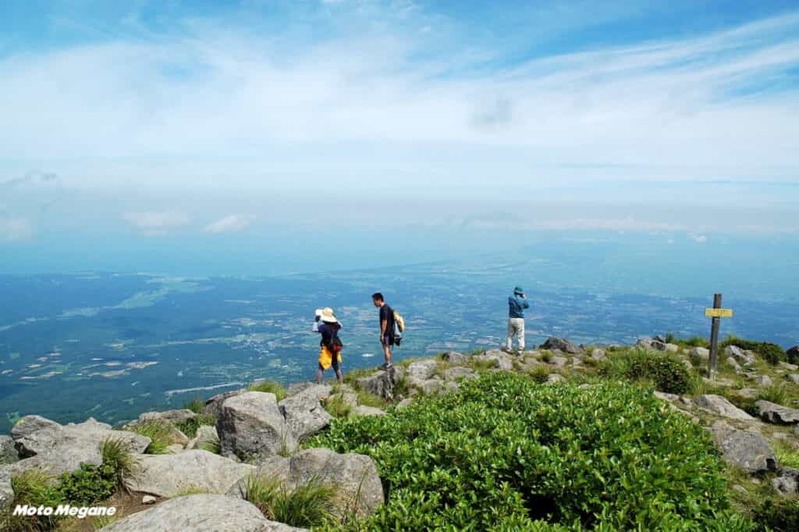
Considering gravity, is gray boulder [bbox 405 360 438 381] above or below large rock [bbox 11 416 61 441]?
below

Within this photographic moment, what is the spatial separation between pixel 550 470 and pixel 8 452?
34.2 feet

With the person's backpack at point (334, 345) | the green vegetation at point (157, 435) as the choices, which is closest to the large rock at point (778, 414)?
the person's backpack at point (334, 345)

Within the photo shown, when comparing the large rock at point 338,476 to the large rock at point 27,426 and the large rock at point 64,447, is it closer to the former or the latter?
the large rock at point 64,447

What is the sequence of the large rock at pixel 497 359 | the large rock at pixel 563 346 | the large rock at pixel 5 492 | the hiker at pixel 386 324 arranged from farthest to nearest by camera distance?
1. the large rock at pixel 563 346
2. the large rock at pixel 497 359
3. the hiker at pixel 386 324
4. the large rock at pixel 5 492

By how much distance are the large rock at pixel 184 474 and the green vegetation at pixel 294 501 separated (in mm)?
1649

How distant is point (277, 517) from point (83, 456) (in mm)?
4505

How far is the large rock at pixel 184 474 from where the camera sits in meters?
7.71

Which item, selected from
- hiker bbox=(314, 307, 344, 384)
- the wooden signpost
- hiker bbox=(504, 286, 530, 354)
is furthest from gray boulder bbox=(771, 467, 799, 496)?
hiker bbox=(314, 307, 344, 384)

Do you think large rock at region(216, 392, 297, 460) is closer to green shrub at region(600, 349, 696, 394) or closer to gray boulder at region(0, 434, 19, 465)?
gray boulder at region(0, 434, 19, 465)

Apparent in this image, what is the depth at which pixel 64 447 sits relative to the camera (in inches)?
341

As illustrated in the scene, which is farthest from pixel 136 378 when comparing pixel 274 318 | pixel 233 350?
pixel 274 318

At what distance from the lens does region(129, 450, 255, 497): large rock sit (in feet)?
25.3

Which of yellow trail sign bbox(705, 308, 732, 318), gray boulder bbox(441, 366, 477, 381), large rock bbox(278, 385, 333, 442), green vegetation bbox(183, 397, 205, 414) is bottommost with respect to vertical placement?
green vegetation bbox(183, 397, 205, 414)

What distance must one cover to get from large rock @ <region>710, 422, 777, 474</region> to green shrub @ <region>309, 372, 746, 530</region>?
6.14 ft
